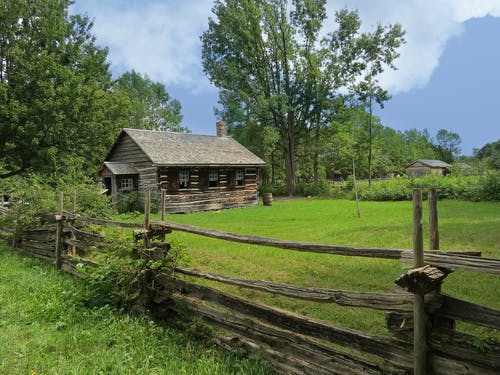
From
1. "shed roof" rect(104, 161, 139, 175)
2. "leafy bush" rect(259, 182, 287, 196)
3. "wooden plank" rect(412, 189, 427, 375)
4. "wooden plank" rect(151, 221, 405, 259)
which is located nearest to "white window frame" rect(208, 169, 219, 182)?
"shed roof" rect(104, 161, 139, 175)

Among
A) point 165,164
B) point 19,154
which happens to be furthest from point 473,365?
point 19,154

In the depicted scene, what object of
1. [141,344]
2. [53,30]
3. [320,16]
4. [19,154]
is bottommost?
[141,344]

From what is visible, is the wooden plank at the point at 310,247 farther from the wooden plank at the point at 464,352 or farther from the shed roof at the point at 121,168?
the shed roof at the point at 121,168

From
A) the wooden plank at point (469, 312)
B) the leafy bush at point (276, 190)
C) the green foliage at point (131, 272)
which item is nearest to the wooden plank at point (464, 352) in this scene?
the wooden plank at point (469, 312)

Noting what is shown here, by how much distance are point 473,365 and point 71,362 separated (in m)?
3.79

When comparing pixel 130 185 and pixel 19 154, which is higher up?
pixel 19 154

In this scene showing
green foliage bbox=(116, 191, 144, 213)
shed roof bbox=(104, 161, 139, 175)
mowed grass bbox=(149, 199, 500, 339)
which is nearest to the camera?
mowed grass bbox=(149, 199, 500, 339)

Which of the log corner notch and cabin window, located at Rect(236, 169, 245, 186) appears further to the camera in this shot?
cabin window, located at Rect(236, 169, 245, 186)

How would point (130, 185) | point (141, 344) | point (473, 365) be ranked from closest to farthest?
point (473, 365) → point (141, 344) → point (130, 185)

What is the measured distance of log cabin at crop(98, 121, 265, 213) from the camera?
64.8ft

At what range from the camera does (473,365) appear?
247cm

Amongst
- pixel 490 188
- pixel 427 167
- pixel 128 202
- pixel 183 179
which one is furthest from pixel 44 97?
pixel 427 167

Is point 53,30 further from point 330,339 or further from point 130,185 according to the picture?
Result: point 330,339

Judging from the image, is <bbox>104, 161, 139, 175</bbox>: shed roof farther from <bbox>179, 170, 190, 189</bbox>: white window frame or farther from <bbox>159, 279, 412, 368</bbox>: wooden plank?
<bbox>159, 279, 412, 368</bbox>: wooden plank
